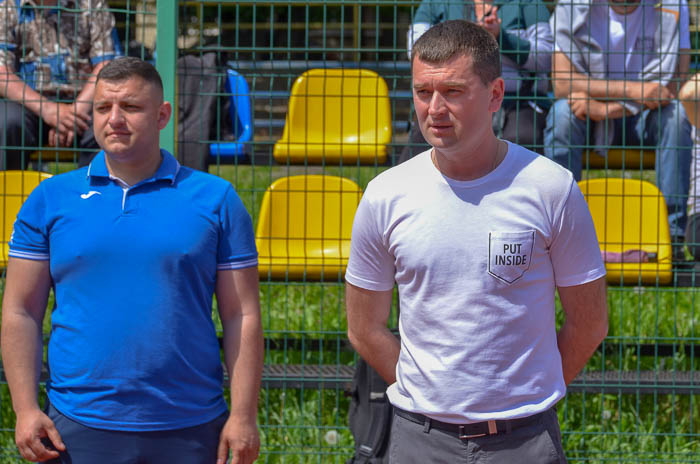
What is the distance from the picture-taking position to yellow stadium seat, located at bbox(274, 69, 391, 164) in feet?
16.2

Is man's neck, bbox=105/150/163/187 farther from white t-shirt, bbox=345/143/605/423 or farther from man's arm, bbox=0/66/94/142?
man's arm, bbox=0/66/94/142

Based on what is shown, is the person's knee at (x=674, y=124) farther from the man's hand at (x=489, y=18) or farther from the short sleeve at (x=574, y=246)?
the short sleeve at (x=574, y=246)

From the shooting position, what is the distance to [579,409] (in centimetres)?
491

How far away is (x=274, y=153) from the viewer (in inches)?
198

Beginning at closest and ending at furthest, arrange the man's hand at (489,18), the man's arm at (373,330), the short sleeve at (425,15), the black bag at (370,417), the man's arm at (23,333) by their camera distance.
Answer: the man's arm at (373,330)
the man's arm at (23,333)
the black bag at (370,417)
the man's hand at (489,18)
the short sleeve at (425,15)

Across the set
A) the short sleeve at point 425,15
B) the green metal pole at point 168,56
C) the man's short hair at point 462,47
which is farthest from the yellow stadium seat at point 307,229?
the man's short hair at point 462,47

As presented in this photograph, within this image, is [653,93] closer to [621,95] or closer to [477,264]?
[621,95]

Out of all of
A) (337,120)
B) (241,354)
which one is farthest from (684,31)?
(241,354)

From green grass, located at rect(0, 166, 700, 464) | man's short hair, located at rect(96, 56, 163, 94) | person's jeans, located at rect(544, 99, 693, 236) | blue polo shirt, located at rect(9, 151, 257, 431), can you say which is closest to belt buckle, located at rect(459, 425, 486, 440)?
blue polo shirt, located at rect(9, 151, 257, 431)

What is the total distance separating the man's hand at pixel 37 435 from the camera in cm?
268

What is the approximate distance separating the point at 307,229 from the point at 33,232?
87.3 inches

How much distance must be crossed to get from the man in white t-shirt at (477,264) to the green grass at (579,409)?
1.94 meters

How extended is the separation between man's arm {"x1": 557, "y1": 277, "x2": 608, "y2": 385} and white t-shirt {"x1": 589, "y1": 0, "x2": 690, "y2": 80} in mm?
2708

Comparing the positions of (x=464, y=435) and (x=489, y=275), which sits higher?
(x=489, y=275)
